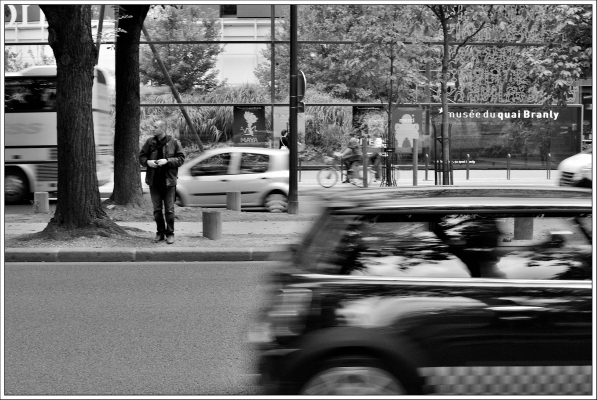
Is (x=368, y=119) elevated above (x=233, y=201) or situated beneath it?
elevated above

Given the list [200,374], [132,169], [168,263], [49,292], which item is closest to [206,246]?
[168,263]

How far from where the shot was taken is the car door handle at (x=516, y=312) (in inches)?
153

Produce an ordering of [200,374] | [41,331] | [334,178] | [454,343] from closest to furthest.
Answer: [454,343] → [200,374] → [41,331] → [334,178]

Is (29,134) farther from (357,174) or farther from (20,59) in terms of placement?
(20,59)

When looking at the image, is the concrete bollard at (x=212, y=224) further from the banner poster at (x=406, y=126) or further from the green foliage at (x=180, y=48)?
the green foliage at (x=180, y=48)

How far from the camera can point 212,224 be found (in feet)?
40.1

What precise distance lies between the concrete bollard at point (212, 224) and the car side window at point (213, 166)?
4921 mm

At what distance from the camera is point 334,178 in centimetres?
2475

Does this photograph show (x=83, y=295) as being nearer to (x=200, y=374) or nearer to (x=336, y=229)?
(x=200, y=374)

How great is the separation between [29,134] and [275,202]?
26.4 ft

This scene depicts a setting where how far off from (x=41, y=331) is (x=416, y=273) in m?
4.05

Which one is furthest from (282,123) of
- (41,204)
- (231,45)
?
(41,204)

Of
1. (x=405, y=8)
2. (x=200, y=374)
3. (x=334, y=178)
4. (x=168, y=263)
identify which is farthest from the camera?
(x=334, y=178)

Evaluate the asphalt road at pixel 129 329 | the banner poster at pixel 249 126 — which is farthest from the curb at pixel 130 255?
the banner poster at pixel 249 126
